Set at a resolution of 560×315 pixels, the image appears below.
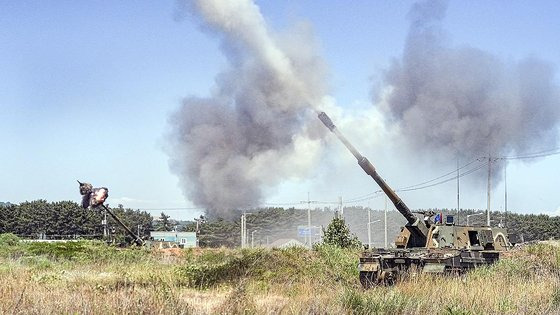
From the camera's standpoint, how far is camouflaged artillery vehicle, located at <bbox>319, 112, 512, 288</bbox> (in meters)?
17.4

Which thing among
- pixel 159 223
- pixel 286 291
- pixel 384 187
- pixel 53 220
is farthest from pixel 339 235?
pixel 159 223

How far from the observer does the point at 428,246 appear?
19516 mm

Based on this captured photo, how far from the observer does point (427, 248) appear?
18703 mm

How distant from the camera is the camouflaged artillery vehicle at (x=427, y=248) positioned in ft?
57.0

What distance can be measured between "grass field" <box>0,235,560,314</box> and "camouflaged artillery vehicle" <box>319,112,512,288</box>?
0.82 metres

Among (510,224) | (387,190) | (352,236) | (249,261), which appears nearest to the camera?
(387,190)

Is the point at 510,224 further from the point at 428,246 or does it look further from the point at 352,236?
the point at 428,246

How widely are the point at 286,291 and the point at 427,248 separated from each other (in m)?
6.79

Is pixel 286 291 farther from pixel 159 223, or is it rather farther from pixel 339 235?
pixel 159 223

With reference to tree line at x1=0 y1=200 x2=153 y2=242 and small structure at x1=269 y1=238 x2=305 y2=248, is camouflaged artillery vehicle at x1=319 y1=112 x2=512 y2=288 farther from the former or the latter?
tree line at x1=0 y1=200 x2=153 y2=242

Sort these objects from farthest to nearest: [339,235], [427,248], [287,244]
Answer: [287,244] → [339,235] → [427,248]

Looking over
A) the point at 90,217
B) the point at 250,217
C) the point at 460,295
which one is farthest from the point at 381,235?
the point at 460,295

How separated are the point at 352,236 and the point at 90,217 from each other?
1986 inches


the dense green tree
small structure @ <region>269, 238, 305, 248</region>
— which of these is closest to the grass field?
small structure @ <region>269, 238, 305, 248</region>
